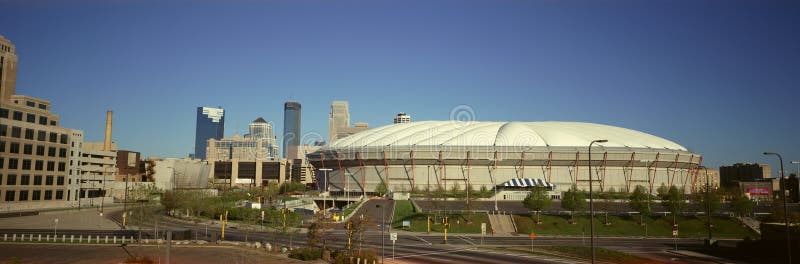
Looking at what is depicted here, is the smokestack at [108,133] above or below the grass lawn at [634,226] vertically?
above

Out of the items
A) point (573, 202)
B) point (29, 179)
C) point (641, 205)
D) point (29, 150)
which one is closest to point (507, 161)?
point (573, 202)

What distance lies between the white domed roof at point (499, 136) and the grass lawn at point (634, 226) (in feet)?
137

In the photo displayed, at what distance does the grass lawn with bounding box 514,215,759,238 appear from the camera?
212ft

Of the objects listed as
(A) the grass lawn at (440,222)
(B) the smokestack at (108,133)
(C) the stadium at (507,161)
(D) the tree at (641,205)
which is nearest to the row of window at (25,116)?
(C) the stadium at (507,161)

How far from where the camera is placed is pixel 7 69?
101 metres

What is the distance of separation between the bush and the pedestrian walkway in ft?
98.5

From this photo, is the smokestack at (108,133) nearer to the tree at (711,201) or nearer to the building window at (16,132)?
the building window at (16,132)

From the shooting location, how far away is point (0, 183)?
7719cm

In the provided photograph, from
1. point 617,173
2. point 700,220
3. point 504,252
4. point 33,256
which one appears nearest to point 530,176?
point 617,173

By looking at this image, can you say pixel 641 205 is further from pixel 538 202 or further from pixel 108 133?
pixel 108 133

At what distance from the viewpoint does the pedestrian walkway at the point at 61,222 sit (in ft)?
196

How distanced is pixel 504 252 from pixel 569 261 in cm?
587

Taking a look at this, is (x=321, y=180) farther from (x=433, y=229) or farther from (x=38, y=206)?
(x=433, y=229)

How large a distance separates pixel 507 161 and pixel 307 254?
77879mm
